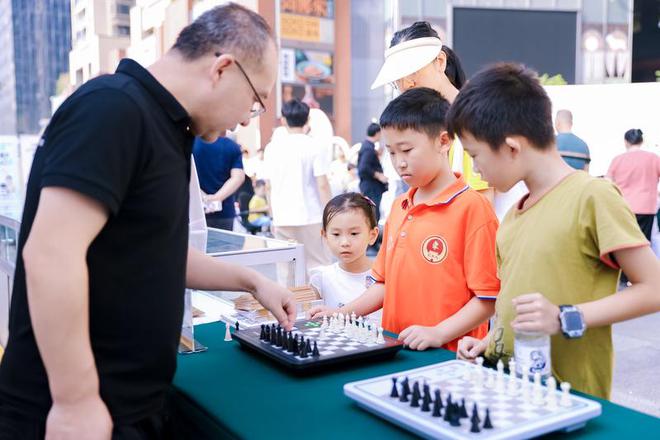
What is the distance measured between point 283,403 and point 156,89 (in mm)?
600

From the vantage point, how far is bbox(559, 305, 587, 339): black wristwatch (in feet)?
3.75

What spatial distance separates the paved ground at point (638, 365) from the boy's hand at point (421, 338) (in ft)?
6.35

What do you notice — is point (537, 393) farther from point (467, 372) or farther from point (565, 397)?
point (467, 372)

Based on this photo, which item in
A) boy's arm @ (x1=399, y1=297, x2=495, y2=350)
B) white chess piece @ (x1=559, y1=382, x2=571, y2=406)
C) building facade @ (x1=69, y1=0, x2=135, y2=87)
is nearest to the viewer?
white chess piece @ (x1=559, y1=382, x2=571, y2=406)

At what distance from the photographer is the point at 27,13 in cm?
393

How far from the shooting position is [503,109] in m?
1.36

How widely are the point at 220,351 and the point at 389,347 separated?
1.40 feet

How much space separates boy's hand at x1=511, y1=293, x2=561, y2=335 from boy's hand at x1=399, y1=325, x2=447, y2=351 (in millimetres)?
338

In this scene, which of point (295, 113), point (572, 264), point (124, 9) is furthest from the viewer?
point (124, 9)

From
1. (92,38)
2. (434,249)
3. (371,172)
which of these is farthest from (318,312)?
(371,172)

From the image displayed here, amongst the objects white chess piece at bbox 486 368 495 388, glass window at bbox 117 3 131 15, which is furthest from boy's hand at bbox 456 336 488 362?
glass window at bbox 117 3 131 15

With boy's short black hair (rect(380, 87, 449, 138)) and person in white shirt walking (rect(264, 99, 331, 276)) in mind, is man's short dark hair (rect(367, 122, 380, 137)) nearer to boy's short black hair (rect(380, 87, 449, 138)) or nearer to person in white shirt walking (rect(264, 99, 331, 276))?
person in white shirt walking (rect(264, 99, 331, 276))

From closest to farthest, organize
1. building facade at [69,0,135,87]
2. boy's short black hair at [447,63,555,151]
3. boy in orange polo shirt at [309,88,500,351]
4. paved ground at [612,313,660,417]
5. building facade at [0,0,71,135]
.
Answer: boy's short black hair at [447,63,555,151] < boy in orange polo shirt at [309,88,500,351] < paved ground at [612,313,660,417] < building facade at [69,0,135,87] < building facade at [0,0,71,135]

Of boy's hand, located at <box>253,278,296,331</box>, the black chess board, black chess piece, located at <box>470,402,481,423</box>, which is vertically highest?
boy's hand, located at <box>253,278,296,331</box>
